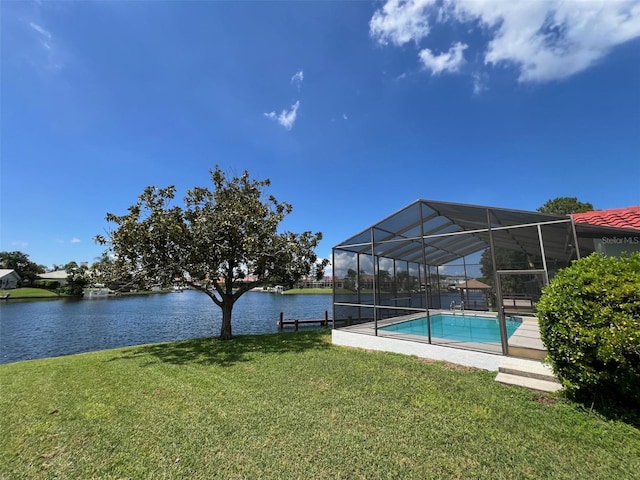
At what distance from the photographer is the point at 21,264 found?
53.5 m

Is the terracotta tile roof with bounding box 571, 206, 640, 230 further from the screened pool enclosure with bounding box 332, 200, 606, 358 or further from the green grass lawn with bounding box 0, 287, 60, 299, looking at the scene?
the green grass lawn with bounding box 0, 287, 60, 299

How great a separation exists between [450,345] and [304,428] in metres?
4.79

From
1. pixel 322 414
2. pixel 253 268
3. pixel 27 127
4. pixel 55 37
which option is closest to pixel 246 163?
pixel 253 268

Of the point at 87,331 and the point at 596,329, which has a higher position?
the point at 596,329

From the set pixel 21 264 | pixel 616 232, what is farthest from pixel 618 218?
pixel 21 264

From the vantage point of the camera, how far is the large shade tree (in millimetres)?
8859

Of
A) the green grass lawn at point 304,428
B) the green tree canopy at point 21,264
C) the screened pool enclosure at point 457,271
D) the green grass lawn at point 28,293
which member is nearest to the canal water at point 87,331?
the green grass lawn at point 304,428

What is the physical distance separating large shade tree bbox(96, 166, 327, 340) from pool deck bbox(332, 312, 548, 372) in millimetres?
3819

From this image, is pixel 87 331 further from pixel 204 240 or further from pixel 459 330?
pixel 459 330

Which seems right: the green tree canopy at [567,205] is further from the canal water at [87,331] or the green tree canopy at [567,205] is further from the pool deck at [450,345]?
the canal water at [87,331]

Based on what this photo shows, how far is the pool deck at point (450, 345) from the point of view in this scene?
6.00 m

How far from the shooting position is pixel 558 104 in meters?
10.6

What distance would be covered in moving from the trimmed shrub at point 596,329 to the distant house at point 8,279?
6853cm

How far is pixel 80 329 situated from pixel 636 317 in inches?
1044
